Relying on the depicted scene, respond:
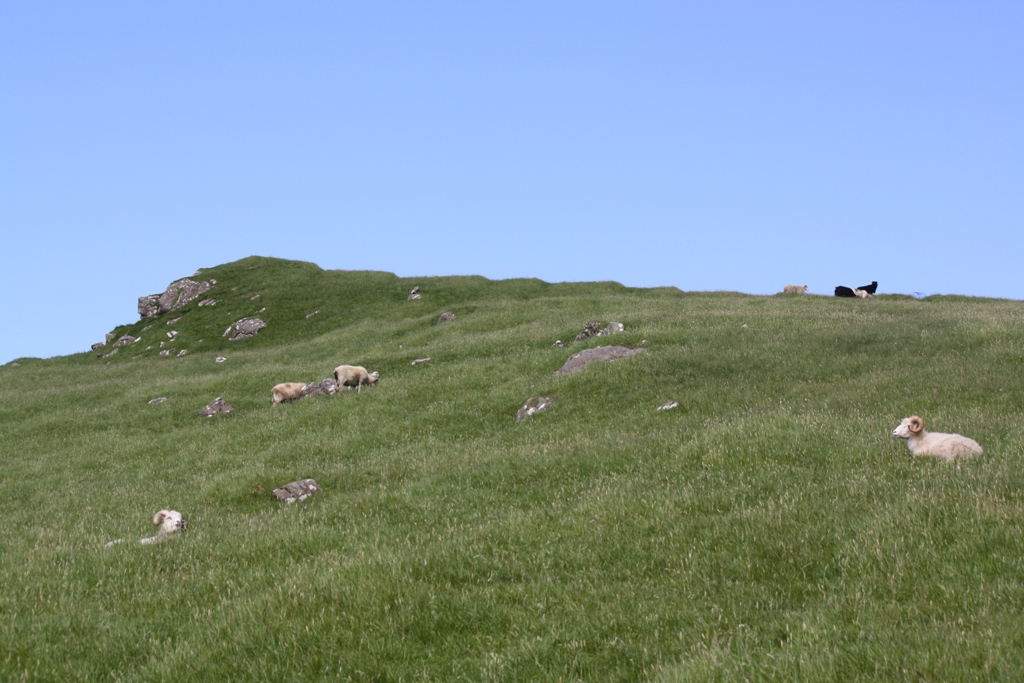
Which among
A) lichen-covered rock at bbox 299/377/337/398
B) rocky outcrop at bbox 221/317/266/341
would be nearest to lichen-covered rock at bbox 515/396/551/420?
lichen-covered rock at bbox 299/377/337/398

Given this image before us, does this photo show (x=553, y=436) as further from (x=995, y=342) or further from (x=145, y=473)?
(x=995, y=342)

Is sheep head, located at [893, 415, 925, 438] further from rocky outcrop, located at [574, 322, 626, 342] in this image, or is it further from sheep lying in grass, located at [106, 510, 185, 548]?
rocky outcrop, located at [574, 322, 626, 342]

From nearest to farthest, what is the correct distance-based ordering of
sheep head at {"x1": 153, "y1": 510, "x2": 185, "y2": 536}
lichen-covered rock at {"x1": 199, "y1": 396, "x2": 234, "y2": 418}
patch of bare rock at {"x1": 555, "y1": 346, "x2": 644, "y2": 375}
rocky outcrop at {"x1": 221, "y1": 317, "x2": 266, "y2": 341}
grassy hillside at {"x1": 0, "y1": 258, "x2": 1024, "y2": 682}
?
grassy hillside at {"x1": 0, "y1": 258, "x2": 1024, "y2": 682} → sheep head at {"x1": 153, "y1": 510, "x2": 185, "y2": 536} → patch of bare rock at {"x1": 555, "y1": 346, "x2": 644, "y2": 375} → lichen-covered rock at {"x1": 199, "y1": 396, "x2": 234, "y2": 418} → rocky outcrop at {"x1": 221, "y1": 317, "x2": 266, "y2": 341}

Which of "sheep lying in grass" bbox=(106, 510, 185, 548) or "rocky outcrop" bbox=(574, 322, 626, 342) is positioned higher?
"rocky outcrop" bbox=(574, 322, 626, 342)

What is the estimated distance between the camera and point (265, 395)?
37.5 meters

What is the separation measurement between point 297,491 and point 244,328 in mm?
52427

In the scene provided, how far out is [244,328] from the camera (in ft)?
220

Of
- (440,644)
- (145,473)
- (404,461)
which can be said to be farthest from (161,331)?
(440,644)

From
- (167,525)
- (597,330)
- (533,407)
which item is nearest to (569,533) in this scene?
(167,525)

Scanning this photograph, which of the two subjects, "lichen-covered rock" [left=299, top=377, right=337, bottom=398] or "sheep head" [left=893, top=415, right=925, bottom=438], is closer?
"sheep head" [left=893, top=415, right=925, bottom=438]

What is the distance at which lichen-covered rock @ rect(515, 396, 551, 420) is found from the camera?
2645cm

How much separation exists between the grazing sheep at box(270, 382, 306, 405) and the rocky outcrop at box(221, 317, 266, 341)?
3269 centimetres

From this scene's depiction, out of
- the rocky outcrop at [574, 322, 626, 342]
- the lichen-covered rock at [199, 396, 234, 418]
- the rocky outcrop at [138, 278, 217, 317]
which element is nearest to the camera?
the lichen-covered rock at [199, 396, 234, 418]

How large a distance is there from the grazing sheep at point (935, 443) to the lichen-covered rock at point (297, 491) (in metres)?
12.4
